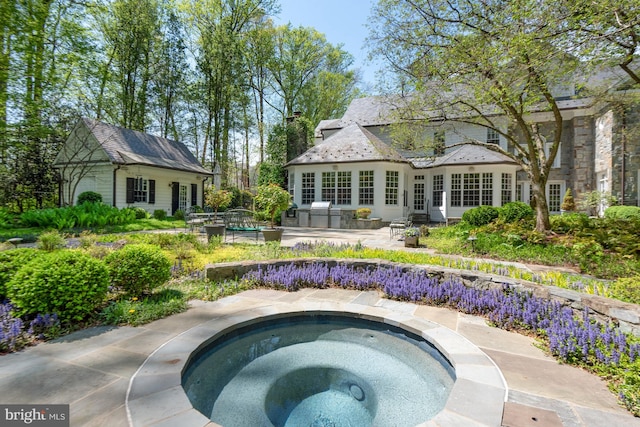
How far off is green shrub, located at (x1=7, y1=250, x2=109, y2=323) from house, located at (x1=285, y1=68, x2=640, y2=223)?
41.9ft

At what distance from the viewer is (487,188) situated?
15695mm

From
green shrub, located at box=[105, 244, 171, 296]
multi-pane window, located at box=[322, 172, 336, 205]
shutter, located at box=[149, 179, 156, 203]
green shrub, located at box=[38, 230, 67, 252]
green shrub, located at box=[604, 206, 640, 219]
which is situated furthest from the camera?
shutter, located at box=[149, 179, 156, 203]

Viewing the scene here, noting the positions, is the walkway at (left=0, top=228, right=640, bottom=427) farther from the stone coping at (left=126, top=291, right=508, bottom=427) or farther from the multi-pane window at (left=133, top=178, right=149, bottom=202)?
the multi-pane window at (left=133, top=178, right=149, bottom=202)

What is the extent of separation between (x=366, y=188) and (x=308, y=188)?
3507 millimetres

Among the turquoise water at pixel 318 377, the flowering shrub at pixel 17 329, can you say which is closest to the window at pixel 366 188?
the turquoise water at pixel 318 377

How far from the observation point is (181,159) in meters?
20.4

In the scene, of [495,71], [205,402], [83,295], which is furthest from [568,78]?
[83,295]

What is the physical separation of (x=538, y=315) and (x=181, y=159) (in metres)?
21.3

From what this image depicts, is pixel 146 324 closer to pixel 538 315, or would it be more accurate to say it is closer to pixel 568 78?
pixel 538 315

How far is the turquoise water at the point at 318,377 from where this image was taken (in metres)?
2.23

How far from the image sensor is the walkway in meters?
1.93

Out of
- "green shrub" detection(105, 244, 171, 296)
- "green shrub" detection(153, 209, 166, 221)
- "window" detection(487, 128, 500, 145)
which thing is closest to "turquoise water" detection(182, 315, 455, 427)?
"green shrub" detection(105, 244, 171, 296)

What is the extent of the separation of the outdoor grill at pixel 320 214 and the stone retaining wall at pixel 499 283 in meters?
9.99

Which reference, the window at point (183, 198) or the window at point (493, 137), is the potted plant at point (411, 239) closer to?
the window at point (493, 137)
